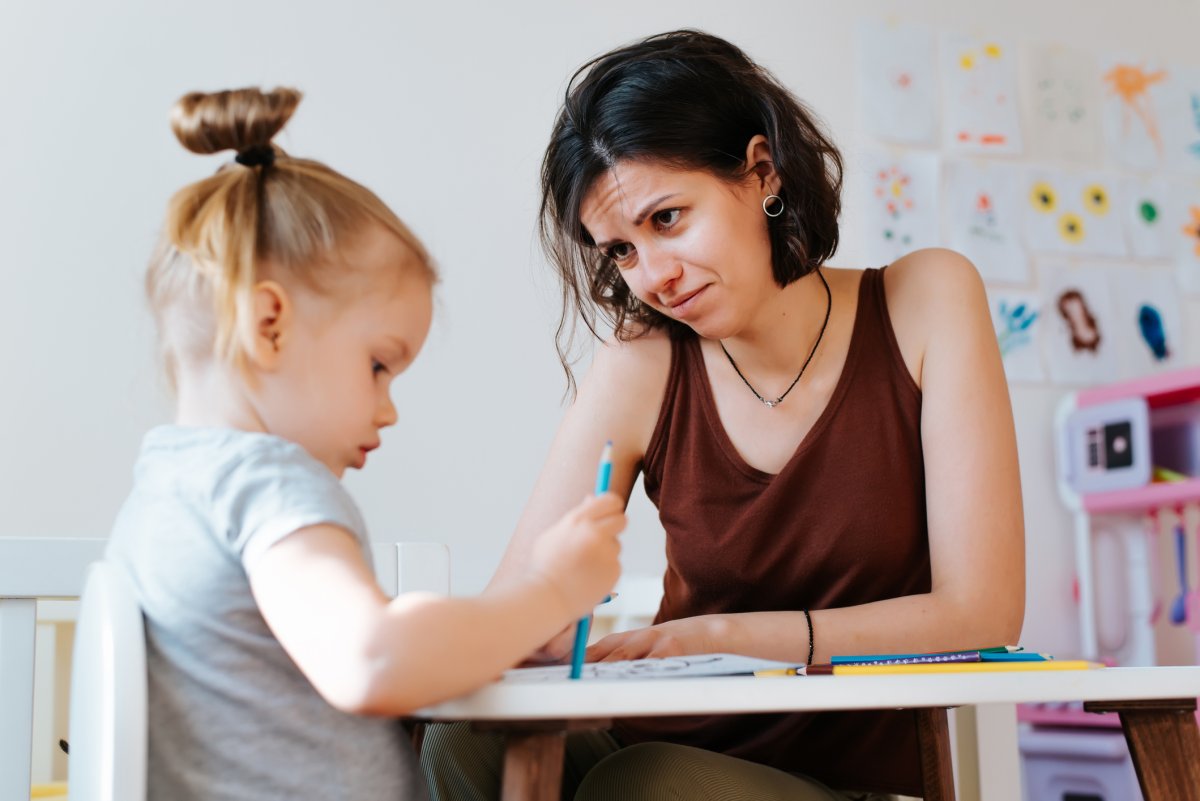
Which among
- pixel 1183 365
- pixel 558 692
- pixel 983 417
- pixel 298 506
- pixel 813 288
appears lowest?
pixel 558 692

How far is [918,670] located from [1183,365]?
2350 millimetres

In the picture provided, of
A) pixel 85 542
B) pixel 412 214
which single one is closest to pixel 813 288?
pixel 85 542

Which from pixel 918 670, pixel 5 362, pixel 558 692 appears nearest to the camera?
pixel 558 692

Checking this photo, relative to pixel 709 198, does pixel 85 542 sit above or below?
below

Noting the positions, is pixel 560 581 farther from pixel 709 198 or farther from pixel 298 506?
pixel 709 198

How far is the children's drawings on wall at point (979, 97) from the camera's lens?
2732mm

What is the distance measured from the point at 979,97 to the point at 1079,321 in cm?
54

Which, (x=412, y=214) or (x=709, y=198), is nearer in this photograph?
(x=709, y=198)

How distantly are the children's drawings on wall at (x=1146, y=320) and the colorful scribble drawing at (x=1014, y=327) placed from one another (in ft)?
0.77

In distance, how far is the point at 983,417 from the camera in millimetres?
1228

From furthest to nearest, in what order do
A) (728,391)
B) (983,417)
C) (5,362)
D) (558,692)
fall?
(5,362)
(728,391)
(983,417)
(558,692)

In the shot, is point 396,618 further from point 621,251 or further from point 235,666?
point 621,251

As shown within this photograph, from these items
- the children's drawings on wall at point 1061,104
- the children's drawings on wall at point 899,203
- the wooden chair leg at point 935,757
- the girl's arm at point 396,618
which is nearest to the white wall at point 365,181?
the children's drawings on wall at point 899,203

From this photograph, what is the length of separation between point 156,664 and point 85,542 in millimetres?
540
